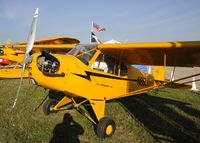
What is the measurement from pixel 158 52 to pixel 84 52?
204cm

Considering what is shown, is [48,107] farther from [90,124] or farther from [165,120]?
[165,120]

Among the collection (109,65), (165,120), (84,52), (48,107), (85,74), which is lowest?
(165,120)

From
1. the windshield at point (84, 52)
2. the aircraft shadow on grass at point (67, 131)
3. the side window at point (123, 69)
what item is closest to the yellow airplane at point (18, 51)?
the windshield at point (84, 52)

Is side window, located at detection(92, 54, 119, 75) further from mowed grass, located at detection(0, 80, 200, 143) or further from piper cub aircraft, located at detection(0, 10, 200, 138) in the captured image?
mowed grass, located at detection(0, 80, 200, 143)

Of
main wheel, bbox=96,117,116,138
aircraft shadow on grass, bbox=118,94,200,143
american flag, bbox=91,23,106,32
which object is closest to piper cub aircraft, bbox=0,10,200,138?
main wheel, bbox=96,117,116,138

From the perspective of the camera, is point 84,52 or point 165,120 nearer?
point 84,52

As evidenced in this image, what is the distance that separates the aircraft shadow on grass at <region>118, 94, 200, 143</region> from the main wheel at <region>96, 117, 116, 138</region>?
1.04m

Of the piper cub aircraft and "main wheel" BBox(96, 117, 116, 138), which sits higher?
the piper cub aircraft

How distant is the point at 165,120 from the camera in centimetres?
575

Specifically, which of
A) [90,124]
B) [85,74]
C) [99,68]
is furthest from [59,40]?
[90,124]

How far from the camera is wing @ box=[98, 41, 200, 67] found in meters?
4.41

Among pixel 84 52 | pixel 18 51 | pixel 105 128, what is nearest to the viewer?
pixel 105 128

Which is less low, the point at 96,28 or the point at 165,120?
the point at 96,28

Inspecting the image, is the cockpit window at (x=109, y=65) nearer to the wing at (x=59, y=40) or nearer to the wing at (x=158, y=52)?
the wing at (x=158, y=52)
